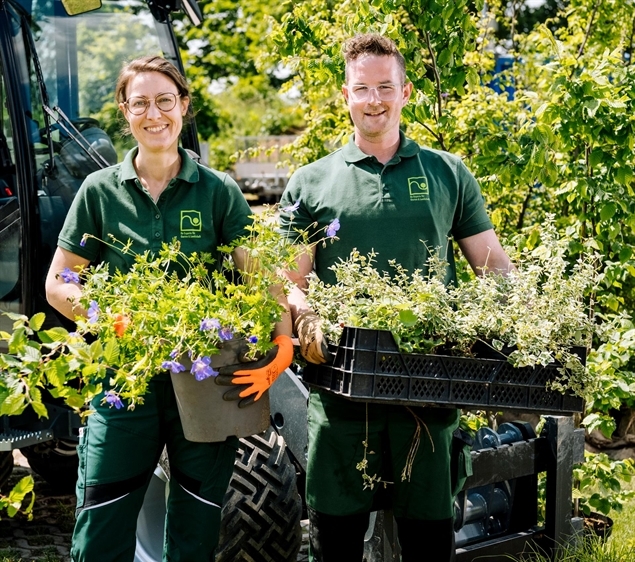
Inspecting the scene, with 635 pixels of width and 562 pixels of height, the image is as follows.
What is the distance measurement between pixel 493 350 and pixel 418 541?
2.12 feet

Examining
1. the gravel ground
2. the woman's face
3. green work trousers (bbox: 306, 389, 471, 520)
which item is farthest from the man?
the gravel ground

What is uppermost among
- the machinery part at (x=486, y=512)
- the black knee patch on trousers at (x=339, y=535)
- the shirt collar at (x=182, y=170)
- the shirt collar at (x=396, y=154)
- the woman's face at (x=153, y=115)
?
the woman's face at (x=153, y=115)

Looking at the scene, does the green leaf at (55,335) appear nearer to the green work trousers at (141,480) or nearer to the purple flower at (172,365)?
the purple flower at (172,365)

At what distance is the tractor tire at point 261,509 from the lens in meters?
3.39

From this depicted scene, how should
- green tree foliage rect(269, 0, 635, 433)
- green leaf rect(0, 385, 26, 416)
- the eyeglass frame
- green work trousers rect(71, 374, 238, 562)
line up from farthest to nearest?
green tree foliage rect(269, 0, 635, 433) → the eyeglass frame → green work trousers rect(71, 374, 238, 562) → green leaf rect(0, 385, 26, 416)

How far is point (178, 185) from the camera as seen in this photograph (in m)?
2.88

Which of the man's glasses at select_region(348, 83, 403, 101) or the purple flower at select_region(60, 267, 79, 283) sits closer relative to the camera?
the purple flower at select_region(60, 267, 79, 283)

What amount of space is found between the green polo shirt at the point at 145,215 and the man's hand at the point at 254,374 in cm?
39

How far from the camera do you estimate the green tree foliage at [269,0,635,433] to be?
394 centimetres

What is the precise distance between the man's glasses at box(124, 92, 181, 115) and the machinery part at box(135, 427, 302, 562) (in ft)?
4.12

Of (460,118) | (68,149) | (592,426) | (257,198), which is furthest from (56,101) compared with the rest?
(257,198)

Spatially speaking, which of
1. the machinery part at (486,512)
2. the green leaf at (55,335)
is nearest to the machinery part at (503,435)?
the machinery part at (486,512)

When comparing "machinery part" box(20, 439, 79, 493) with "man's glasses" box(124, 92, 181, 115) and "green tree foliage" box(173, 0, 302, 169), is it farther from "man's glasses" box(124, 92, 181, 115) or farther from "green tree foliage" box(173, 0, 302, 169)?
"green tree foliage" box(173, 0, 302, 169)

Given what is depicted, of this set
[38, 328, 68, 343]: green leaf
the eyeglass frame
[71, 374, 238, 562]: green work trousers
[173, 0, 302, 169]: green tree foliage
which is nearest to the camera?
[38, 328, 68, 343]: green leaf
